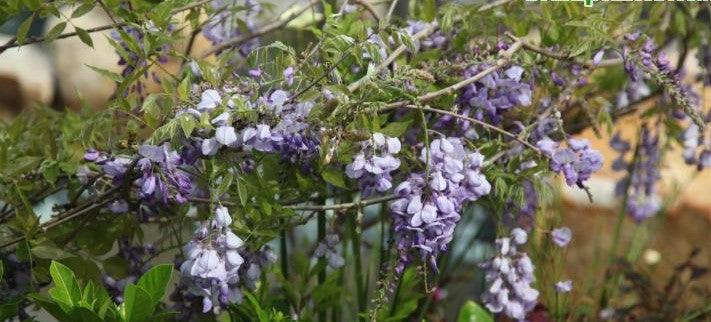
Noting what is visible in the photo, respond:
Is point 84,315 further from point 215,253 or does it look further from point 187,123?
point 187,123

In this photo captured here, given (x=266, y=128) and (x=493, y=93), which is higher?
(x=266, y=128)

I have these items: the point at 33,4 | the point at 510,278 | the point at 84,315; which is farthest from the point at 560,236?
the point at 33,4

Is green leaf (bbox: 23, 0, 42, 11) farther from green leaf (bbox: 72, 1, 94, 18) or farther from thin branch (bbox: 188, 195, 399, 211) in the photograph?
thin branch (bbox: 188, 195, 399, 211)

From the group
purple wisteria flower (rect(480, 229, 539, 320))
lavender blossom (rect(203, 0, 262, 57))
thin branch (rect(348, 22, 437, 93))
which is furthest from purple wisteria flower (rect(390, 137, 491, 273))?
lavender blossom (rect(203, 0, 262, 57))

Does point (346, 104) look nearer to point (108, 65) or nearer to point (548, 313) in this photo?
point (548, 313)

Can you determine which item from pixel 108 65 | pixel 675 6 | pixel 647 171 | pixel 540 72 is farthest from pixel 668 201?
pixel 108 65
